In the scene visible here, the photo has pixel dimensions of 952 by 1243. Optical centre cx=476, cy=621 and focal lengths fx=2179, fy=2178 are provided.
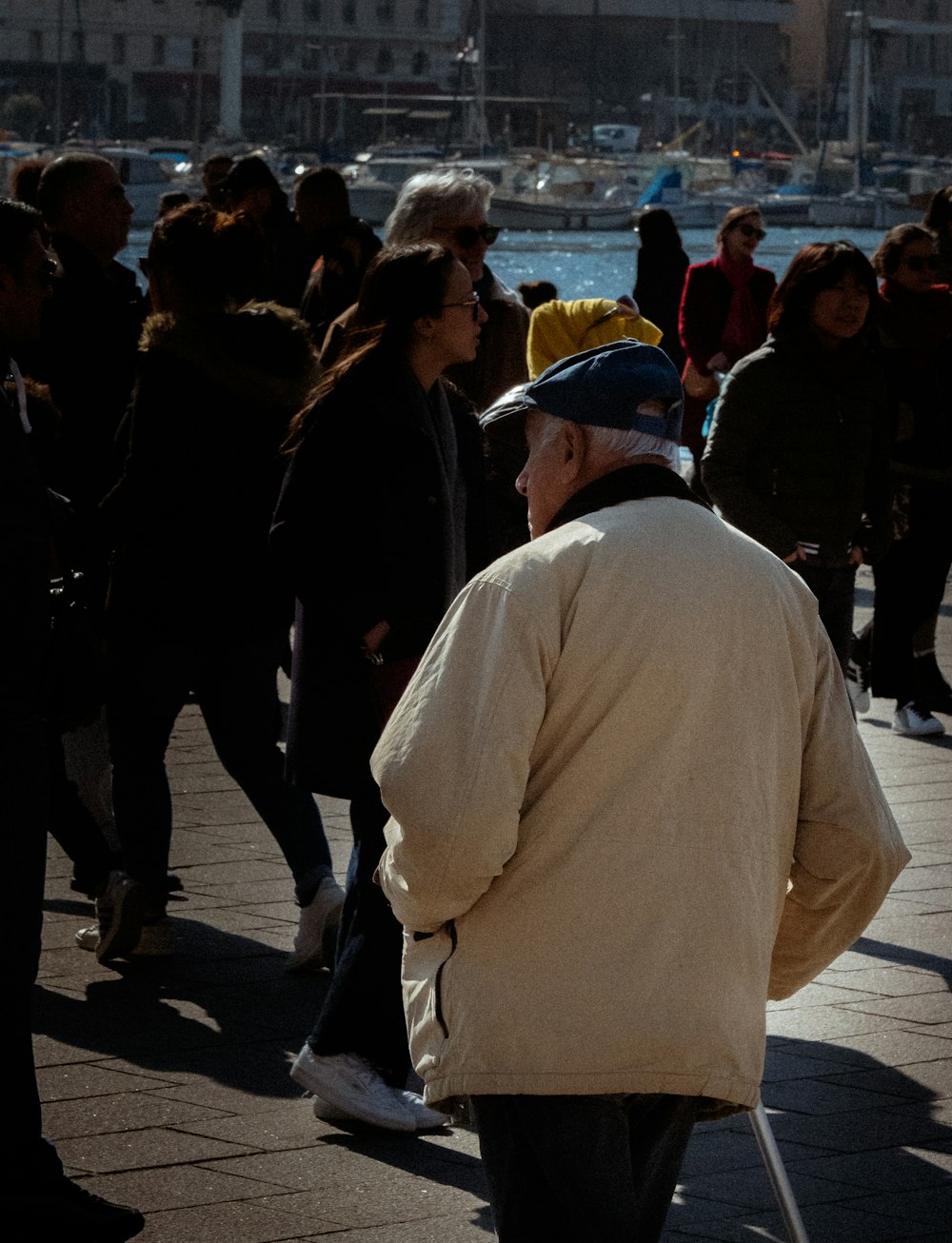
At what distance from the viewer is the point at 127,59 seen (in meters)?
111

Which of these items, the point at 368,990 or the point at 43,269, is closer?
the point at 43,269

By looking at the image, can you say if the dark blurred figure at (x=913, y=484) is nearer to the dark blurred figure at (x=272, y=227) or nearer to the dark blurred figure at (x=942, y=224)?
the dark blurred figure at (x=942, y=224)

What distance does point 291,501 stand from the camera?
4.32 m

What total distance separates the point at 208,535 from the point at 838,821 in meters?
2.66

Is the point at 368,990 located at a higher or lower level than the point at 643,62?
lower

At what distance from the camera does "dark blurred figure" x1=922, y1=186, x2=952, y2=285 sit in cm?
909

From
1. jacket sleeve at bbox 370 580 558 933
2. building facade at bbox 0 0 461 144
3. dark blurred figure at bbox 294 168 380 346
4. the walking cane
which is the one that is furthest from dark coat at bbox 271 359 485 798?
building facade at bbox 0 0 461 144

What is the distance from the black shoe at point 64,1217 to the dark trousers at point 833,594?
3.16 m

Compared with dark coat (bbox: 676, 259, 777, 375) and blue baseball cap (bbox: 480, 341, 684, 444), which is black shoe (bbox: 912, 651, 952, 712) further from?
blue baseball cap (bbox: 480, 341, 684, 444)

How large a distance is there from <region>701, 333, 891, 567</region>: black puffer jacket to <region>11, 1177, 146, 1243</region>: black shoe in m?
Answer: 3.06

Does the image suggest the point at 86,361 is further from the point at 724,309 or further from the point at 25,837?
the point at 724,309

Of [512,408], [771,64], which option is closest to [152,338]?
[512,408]

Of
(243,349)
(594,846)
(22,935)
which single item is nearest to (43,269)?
(243,349)

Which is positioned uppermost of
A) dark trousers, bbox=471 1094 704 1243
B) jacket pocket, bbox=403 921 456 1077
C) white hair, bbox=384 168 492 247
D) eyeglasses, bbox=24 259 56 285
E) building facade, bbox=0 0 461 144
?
building facade, bbox=0 0 461 144
